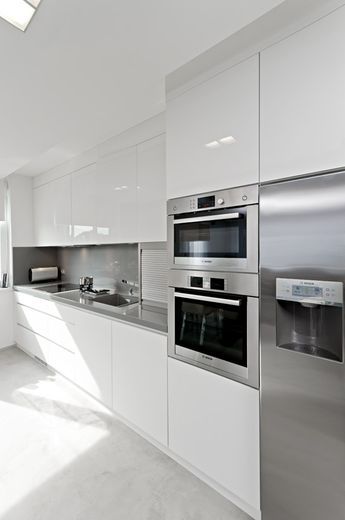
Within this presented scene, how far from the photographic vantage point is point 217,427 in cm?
147

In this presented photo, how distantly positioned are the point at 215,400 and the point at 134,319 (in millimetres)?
774

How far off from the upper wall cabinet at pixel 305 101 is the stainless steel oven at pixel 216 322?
56cm

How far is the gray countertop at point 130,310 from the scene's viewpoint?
6.09 feet

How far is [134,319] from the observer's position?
1942mm

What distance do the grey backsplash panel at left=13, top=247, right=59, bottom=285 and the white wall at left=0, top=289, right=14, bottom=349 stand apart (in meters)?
0.20

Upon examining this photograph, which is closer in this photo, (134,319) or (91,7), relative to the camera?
(91,7)

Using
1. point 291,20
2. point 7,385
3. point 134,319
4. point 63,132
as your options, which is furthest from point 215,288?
point 7,385

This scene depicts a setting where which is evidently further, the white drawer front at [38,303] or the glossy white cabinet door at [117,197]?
the white drawer front at [38,303]

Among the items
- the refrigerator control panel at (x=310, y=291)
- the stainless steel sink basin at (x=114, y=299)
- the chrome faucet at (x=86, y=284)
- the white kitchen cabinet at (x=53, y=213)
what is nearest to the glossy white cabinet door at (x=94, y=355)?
the stainless steel sink basin at (x=114, y=299)

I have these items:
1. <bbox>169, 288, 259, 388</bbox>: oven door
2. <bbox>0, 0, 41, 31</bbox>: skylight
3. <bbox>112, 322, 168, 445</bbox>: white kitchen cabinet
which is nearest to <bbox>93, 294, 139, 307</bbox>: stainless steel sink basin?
<bbox>112, 322, 168, 445</bbox>: white kitchen cabinet

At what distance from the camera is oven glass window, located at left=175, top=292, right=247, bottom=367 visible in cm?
137

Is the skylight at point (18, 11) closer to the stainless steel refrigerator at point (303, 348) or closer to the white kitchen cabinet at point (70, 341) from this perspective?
the stainless steel refrigerator at point (303, 348)

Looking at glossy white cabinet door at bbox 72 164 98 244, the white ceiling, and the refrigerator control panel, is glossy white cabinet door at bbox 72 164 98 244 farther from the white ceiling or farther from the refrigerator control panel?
the refrigerator control panel

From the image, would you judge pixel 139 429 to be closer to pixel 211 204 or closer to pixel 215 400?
pixel 215 400
